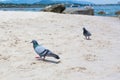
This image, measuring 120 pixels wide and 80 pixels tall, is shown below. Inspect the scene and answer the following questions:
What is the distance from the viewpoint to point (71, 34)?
51.0 ft

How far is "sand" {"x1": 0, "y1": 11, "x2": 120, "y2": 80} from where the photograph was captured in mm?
9141

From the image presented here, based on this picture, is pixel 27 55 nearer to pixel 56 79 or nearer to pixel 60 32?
pixel 56 79

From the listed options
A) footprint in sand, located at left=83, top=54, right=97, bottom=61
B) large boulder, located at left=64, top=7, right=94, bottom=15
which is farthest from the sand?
Answer: large boulder, located at left=64, top=7, right=94, bottom=15

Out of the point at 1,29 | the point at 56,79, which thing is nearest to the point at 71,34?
the point at 1,29

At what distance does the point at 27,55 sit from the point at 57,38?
2990mm

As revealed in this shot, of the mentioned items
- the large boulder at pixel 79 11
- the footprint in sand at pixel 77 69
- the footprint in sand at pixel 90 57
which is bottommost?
the large boulder at pixel 79 11

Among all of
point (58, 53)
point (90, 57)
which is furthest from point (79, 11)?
point (90, 57)

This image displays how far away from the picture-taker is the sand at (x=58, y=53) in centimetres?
914

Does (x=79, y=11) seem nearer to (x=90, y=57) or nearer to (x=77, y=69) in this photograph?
(x=90, y=57)

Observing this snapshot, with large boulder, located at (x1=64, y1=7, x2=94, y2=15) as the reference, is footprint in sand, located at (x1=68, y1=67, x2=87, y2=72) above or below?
above

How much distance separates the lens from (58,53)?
11.5 m

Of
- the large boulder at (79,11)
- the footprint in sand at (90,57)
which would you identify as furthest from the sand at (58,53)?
the large boulder at (79,11)

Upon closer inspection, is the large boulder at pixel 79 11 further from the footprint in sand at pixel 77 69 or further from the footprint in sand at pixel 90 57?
the footprint in sand at pixel 77 69

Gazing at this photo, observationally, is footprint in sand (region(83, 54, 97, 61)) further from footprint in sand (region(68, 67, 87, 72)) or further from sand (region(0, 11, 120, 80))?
footprint in sand (region(68, 67, 87, 72))
